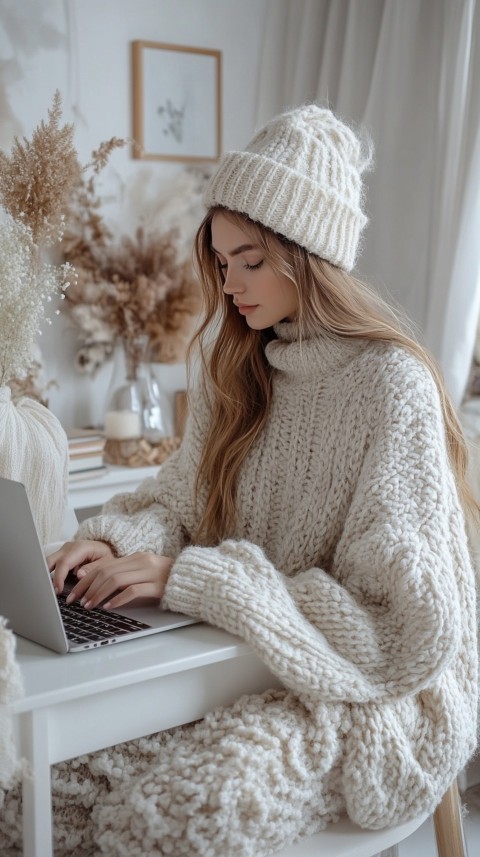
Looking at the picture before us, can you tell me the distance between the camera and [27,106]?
2426mm

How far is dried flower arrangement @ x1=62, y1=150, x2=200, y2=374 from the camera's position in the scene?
2.55 metres

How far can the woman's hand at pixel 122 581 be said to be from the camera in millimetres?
1189

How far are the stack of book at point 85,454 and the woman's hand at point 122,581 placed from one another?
1.07 meters

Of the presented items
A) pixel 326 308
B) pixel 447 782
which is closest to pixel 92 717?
pixel 447 782

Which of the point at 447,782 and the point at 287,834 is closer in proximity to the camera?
the point at 287,834

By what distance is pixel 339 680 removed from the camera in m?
1.08

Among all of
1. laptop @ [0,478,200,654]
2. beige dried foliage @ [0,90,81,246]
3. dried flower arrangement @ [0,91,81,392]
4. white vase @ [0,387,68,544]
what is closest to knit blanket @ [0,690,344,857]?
laptop @ [0,478,200,654]

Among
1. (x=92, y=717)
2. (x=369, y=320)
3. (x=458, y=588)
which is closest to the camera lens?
(x=92, y=717)

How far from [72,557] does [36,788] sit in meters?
0.41

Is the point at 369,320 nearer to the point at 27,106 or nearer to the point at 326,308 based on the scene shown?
the point at 326,308

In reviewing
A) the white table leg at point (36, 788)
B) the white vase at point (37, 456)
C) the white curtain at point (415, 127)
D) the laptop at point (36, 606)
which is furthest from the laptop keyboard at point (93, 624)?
the white curtain at point (415, 127)

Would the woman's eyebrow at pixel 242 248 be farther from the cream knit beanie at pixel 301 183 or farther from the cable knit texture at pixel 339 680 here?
the cable knit texture at pixel 339 680

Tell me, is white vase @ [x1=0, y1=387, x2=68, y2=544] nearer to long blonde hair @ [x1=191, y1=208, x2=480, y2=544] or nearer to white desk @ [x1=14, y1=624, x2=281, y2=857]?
long blonde hair @ [x1=191, y1=208, x2=480, y2=544]

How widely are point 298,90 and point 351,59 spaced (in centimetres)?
20
